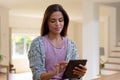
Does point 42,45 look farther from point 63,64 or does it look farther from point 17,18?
point 17,18

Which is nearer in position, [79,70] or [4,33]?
[79,70]

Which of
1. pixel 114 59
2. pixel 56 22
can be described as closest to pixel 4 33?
pixel 114 59

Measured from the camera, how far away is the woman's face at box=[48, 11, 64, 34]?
1.33 metres

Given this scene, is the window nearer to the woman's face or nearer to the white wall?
the white wall

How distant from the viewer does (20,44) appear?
484 inches

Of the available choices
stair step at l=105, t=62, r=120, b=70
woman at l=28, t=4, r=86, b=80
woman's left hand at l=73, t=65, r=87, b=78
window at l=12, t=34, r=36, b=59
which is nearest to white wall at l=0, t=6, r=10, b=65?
window at l=12, t=34, r=36, b=59

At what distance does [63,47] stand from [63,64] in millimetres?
144

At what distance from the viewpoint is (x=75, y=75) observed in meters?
1.32

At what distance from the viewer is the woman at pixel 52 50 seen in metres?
1.27

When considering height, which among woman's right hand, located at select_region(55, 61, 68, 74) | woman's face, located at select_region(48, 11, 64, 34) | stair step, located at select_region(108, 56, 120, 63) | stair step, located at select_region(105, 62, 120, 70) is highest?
woman's face, located at select_region(48, 11, 64, 34)

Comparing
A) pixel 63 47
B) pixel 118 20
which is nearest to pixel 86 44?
pixel 118 20

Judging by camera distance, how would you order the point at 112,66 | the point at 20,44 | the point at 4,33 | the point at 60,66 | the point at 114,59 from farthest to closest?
the point at 20,44 → the point at 4,33 → the point at 114,59 → the point at 112,66 → the point at 60,66

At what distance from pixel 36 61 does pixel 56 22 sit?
0.23 meters

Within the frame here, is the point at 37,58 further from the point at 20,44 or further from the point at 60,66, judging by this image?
the point at 20,44
